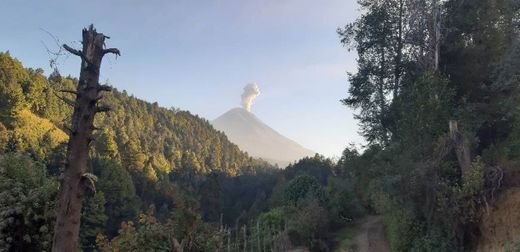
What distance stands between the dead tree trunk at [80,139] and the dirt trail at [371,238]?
55.4ft

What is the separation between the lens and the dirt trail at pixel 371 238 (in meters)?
20.6

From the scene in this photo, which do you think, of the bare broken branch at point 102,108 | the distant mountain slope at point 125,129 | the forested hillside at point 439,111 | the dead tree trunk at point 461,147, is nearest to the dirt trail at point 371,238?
the forested hillside at point 439,111

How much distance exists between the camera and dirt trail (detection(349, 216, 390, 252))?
2065cm

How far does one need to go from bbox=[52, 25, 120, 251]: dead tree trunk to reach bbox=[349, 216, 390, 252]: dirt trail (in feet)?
55.4

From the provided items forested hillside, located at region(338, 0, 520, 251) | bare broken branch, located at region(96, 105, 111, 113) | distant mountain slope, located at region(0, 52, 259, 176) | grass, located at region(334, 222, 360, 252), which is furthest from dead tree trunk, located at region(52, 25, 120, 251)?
grass, located at region(334, 222, 360, 252)

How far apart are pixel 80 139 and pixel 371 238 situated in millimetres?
19364

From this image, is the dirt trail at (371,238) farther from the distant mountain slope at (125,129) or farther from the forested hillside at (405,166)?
the distant mountain slope at (125,129)

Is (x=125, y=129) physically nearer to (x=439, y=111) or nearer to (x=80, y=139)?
(x=439, y=111)

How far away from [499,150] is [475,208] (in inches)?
108

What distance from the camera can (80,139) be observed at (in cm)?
519

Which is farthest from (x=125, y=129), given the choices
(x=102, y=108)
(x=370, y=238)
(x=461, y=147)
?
(x=102, y=108)

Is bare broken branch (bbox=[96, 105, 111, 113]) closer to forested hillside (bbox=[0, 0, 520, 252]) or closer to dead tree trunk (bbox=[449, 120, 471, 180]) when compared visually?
forested hillside (bbox=[0, 0, 520, 252])

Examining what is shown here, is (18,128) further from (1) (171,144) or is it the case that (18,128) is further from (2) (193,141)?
(2) (193,141)

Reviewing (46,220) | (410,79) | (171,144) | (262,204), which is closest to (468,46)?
(410,79)
